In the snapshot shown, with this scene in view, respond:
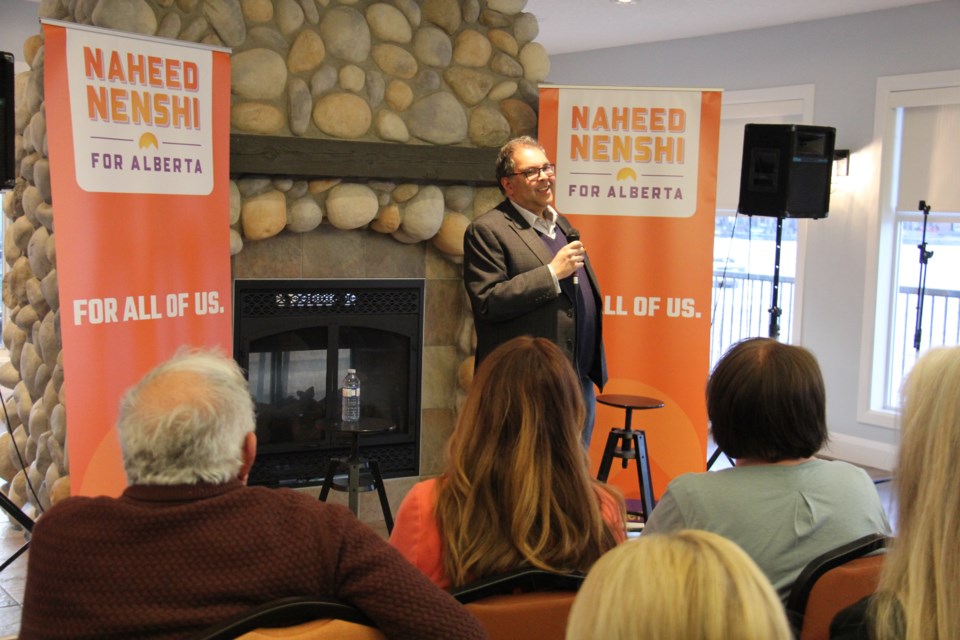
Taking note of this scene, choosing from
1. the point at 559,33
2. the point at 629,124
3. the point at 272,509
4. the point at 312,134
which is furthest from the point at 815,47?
the point at 272,509

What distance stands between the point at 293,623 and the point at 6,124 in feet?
8.53

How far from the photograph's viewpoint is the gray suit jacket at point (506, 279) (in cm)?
319

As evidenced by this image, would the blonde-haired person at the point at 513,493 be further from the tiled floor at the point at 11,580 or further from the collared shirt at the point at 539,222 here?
the tiled floor at the point at 11,580

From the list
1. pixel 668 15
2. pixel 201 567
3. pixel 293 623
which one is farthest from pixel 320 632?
pixel 668 15

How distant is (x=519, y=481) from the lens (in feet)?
5.17

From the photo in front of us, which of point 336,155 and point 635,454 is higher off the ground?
point 336,155

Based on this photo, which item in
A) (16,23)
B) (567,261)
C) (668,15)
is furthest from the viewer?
(668,15)

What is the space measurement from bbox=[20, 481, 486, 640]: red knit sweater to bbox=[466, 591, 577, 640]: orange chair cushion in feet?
0.23

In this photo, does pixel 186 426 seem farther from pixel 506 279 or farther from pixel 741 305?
pixel 741 305

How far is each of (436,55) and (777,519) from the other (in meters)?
3.08

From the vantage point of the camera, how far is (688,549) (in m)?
0.79

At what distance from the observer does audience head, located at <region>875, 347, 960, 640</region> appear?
1095mm

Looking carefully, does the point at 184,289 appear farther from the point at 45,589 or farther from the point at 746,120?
the point at 746,120

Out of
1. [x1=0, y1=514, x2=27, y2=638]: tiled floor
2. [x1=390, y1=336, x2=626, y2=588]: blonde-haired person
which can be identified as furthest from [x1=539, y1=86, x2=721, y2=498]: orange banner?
[x1=390, y1=336, x2=626, y2=588]: blonde-haired person
